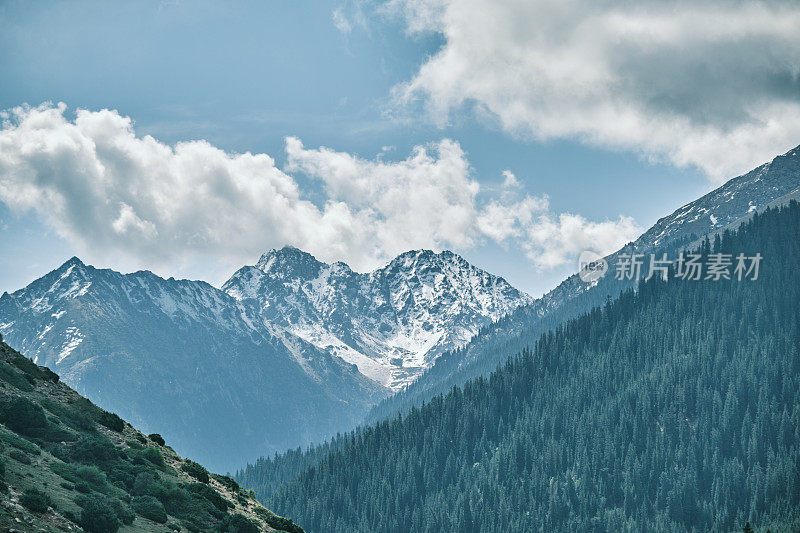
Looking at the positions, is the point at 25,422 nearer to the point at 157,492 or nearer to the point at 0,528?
the point at 157,492

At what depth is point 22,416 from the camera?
66062 mm

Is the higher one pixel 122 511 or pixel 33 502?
pixel 122 511

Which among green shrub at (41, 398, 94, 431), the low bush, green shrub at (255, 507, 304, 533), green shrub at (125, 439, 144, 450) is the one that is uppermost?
green shrub at (41, 398, 94, 431)

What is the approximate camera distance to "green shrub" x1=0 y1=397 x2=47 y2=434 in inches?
2579

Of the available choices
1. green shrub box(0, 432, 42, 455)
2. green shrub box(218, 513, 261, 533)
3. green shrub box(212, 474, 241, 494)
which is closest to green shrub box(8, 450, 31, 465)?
green shrub box(0, 432, 42, 455)

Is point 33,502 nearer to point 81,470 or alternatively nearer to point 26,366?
point 81,470

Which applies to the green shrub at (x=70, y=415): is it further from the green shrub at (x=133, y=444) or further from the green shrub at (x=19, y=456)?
the green shrub at (x=19, y=456)

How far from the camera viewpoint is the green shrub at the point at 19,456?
185ft

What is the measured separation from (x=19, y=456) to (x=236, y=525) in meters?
20.4

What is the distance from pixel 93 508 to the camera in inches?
2042

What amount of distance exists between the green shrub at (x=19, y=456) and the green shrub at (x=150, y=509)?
9.23m

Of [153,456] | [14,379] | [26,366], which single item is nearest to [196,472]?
[153,456]

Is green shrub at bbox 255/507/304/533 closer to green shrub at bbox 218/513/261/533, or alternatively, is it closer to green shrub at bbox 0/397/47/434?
green shrub at bbox 218/513/261/533

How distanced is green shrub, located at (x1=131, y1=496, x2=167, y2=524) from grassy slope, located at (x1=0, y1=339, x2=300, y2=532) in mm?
532
